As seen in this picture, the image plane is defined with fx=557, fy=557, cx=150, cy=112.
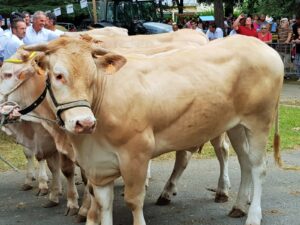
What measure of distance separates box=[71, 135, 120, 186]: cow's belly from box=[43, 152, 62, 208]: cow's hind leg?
1.82 m

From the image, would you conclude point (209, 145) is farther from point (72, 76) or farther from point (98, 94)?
point (72, 76)

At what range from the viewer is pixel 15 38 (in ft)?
29.2

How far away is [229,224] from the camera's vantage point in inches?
233

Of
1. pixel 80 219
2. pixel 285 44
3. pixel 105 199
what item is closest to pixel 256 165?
pixel 105 199

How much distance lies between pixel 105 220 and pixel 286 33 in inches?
667

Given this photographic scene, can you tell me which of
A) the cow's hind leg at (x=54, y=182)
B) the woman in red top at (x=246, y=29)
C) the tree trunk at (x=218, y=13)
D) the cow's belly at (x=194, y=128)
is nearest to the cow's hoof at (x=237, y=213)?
the cow's belly at (x=194, y=128)

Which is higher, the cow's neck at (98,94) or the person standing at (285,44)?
the cow's neck at (98,94)

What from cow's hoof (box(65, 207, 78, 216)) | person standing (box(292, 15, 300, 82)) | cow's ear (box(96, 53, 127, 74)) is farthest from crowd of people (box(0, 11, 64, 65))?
person standing (box(292, 15, 300, 82))

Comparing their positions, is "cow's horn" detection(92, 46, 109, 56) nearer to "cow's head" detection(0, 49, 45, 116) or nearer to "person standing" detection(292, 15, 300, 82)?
"cow's head" detection(0, 49, 45, 116)

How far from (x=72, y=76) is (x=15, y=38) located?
4.91 m

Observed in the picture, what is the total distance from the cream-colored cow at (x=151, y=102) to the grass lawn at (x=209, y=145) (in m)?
3.47

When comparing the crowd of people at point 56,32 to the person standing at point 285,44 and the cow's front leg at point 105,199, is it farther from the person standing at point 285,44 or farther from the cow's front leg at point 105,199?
the cow's front leg at point 105,199

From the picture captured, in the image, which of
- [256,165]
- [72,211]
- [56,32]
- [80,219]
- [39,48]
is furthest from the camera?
[56,32]

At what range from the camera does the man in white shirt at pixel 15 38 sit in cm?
886
